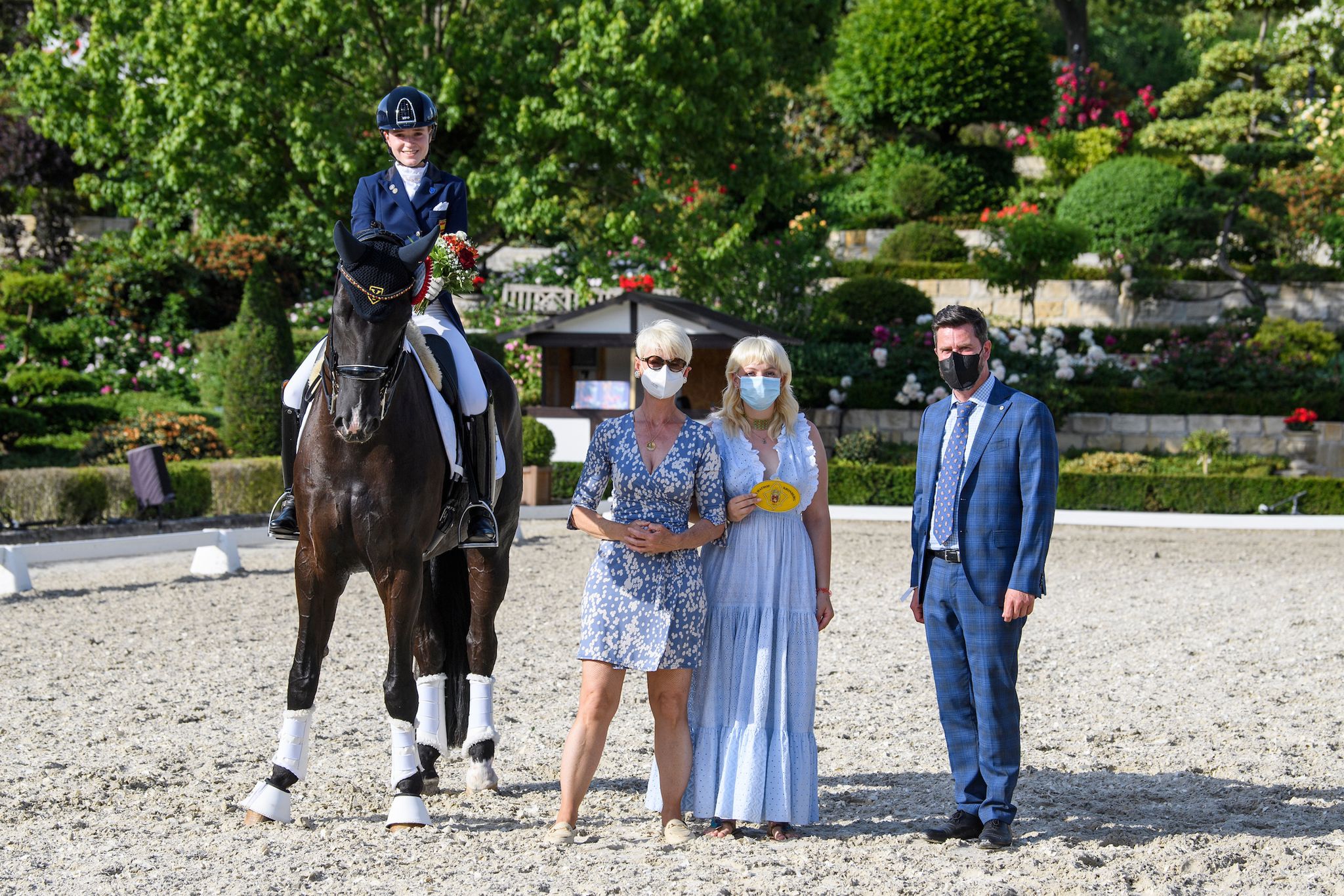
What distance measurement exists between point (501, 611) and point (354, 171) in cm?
1008

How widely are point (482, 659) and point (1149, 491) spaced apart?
1542 cm

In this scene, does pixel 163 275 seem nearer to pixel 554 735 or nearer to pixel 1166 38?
pixel 554 735

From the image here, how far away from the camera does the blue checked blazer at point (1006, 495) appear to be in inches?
184

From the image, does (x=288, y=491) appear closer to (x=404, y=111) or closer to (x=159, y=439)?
(x=404, y=111)

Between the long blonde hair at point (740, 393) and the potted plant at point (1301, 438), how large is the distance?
1976cm

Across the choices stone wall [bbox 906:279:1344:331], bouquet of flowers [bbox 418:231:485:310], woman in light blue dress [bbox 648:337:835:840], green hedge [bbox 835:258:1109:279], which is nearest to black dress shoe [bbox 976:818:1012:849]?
woman in light blue dress [bbox 648:337:835:840]

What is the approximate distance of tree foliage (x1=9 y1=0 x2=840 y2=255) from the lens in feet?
59.2

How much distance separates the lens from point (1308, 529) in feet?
56.9

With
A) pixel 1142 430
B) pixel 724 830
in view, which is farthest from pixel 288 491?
pixel 1142 430

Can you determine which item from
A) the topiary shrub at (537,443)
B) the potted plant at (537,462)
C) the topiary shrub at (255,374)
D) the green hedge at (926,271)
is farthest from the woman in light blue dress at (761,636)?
the green hedge at (926,271)

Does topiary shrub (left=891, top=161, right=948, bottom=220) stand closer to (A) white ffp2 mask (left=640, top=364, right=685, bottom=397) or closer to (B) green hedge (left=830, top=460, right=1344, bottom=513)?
(B) green hedge (left=830, top=460, right=1344, bottom=513)

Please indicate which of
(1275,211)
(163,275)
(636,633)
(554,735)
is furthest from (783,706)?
(1275,211)

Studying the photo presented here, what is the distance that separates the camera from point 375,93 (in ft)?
63.0

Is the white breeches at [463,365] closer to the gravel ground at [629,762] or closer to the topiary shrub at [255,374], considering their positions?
the gravel ground at [629,762]
